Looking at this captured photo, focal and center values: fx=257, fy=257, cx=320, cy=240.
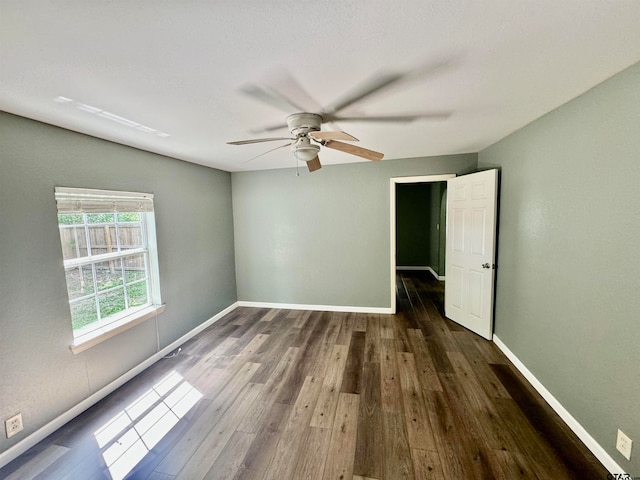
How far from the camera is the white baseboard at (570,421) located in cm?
157

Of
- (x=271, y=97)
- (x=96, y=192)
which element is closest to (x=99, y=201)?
(x=96, y=192)

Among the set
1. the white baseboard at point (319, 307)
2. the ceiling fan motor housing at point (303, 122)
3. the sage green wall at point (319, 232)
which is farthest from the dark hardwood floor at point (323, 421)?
the ceiling fan motor housing at point (303, 122)

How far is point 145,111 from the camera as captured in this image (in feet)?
6.12

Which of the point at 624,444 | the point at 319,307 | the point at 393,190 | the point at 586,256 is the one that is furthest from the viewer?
the point at 319,307

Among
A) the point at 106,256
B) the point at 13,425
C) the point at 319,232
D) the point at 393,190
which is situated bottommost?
the point at 13,425

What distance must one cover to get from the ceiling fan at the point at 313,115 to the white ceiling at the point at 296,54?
6 cm

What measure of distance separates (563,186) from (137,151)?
3.96 metres

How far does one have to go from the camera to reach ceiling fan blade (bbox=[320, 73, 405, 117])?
4.89 feet

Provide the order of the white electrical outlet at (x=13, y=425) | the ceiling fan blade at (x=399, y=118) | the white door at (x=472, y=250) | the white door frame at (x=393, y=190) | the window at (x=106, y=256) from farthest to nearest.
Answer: the white door frame at (x=393, y=190) < the white door at (x=472, y=250) < the window at (x=106, y=256) < the ceiling fan blade at (x=399, y=118) < the white electrical outlet at (x=13, y=425)

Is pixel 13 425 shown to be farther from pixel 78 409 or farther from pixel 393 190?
pixel 393 190

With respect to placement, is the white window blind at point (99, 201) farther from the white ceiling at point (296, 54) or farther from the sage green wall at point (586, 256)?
the sage green wall at point (586, 256)

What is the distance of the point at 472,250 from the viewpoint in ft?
11.0

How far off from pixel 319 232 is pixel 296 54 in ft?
10.2

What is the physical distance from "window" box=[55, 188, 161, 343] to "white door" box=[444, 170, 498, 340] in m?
3.89
